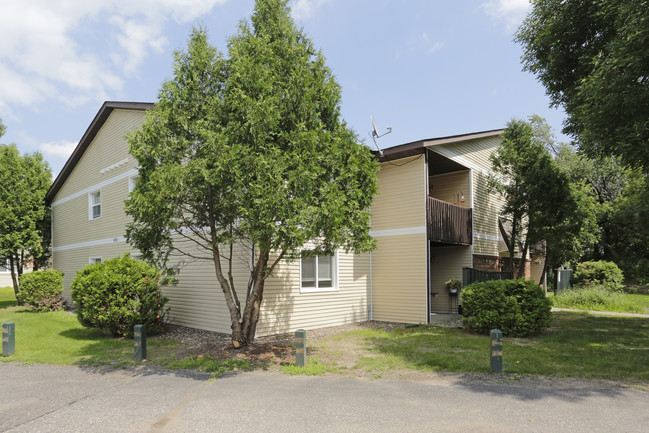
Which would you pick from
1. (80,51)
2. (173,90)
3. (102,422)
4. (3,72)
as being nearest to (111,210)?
(3,72)

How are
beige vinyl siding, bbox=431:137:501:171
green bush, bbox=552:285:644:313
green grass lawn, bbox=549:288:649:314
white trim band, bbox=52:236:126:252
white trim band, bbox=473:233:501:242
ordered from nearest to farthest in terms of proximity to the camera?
beige vinyl siding, bbox=431:137:501:171, white trim band, bbox=473:233:501:242, white trim band, bbox=52:236:126:252, green grass lawn, bbox=549:288:649:314, green bush, bbox=552:285:644:313

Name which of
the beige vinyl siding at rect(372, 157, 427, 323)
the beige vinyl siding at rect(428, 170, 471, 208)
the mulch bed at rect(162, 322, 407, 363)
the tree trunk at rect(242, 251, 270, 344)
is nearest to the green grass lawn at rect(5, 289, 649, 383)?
the mulch bed at rect(162, 322, 407, 363)

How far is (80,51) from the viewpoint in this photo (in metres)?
10.5

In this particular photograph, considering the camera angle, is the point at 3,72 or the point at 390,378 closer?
the point at 390,378

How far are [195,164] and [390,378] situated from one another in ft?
17.0

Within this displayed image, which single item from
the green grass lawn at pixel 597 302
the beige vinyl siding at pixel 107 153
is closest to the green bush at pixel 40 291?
the beige vinyl siding at pixel 107 153

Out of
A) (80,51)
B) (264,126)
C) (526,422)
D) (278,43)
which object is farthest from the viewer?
(80,51)

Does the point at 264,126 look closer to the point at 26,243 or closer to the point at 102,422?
the point at 102,422

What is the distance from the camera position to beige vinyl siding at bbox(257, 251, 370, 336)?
11.5 m

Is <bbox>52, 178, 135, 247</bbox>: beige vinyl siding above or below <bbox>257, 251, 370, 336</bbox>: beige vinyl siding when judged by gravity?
above

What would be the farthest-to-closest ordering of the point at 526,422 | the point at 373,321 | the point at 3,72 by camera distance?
the point at 3,72, the point at 373,321, the point at 526,422

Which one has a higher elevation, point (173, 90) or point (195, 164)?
point (173, 90)

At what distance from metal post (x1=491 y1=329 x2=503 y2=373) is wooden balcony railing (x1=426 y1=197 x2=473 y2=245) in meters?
5.99

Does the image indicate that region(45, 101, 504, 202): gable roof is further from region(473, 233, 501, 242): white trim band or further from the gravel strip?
the gravel strip
